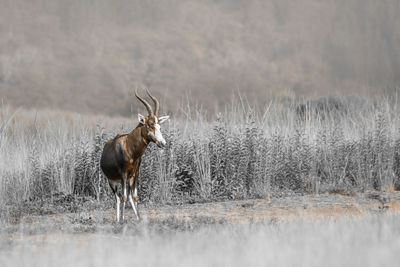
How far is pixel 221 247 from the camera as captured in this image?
13.0 feet

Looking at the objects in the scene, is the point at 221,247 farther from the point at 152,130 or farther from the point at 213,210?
the point at 213,210

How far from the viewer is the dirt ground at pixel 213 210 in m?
6.62

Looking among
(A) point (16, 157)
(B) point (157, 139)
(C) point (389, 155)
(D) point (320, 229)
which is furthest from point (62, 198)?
(C) point (389, 155)

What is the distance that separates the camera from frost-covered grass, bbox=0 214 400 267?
11.2 feet

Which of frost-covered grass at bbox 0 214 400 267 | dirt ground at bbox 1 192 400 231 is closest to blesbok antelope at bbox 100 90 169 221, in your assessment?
dirt ground at bbox 1 192 400 231

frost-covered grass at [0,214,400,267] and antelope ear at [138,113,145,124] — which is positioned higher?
antelope ear at [138,113,145,124]

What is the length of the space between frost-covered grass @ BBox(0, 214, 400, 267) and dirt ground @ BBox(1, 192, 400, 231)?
1.13 meters

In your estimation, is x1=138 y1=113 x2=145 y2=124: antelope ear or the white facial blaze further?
x1=138 y1=113 x2=145 y2=124: antelope ear

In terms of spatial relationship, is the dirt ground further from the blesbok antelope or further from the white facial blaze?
the white facial blaze

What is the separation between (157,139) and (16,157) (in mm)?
6843

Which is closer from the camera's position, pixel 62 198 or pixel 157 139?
pixel 157 139

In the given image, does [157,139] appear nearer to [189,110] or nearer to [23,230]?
[23,230]

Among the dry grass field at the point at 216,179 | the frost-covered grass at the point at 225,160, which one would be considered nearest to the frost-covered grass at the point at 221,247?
the dry grass field at the point at 216,179

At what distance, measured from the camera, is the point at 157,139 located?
20.0 ft
